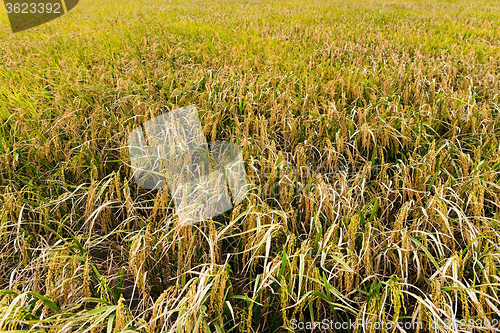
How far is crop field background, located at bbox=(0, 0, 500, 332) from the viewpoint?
3.42 feet

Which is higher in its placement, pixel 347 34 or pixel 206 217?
pixel 347 34

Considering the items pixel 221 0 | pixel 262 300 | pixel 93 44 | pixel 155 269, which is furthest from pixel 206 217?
pixel 221 0

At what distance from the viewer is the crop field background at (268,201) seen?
1.04m

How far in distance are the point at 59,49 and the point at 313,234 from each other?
14.0 ft

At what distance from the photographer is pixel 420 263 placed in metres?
1.16

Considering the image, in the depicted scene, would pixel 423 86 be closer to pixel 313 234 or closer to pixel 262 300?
pixel 313 234

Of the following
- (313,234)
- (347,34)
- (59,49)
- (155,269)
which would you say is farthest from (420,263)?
(59,49)

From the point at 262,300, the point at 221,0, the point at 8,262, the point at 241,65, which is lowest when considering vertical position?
the point at 262,300

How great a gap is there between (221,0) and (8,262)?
438 inches

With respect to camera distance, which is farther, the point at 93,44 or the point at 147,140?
the point at 93,44

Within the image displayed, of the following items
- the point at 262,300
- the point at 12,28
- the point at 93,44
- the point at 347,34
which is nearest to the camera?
the point at 262,300

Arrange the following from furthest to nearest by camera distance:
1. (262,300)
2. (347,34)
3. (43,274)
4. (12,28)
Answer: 1. (12,28)
2. (347,34)
3. (43,274)
4. (262,300)

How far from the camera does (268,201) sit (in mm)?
1492

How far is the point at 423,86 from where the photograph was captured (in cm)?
239
